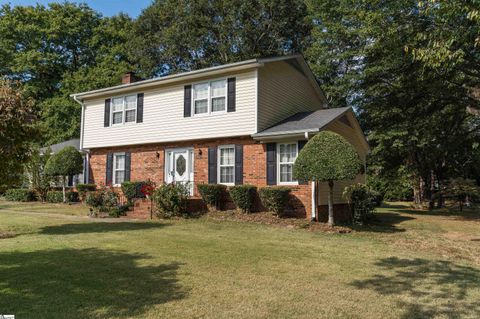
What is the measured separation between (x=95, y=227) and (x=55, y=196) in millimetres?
10342

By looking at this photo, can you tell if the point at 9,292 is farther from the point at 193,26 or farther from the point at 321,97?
the point at 193,26

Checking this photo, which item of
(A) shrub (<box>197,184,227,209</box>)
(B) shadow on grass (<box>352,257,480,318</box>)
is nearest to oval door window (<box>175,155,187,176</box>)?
(A) shrub (<box>197,184,227,209</box>)

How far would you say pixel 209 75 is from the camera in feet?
48.4

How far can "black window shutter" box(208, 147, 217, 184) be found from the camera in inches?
580

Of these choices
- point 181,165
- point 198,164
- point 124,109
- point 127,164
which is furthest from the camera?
point 124,109

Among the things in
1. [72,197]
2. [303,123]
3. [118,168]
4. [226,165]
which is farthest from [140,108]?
[303,123]

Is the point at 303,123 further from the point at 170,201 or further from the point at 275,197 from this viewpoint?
the point at 170,201

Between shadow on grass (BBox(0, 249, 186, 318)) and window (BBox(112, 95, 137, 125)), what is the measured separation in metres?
11.1

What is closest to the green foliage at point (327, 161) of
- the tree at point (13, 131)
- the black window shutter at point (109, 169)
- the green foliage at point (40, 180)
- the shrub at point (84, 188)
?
the tree at point (13, 131)

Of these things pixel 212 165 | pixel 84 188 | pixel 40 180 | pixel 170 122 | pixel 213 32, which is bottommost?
pixel 84 188

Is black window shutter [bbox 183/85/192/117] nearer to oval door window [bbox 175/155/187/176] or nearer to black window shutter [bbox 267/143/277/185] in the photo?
oval door window [bbox 175/155/187/176]

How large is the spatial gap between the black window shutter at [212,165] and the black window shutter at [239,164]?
3.33ft

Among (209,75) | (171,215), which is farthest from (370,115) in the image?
(171,215)

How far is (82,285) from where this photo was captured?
5.06m
